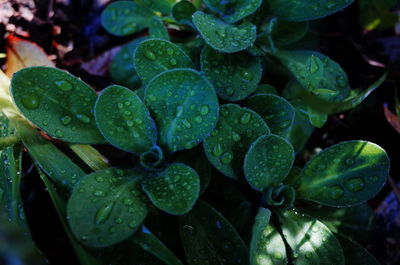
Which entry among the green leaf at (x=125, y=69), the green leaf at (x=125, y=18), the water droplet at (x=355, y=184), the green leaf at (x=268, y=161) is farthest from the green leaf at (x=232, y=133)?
the green leaf at (x=125, y=18)

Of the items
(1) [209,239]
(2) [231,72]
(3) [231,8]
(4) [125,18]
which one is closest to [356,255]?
(1) [209,239]

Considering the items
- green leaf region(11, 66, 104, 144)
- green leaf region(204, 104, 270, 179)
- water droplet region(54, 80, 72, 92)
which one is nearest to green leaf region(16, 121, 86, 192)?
green leaf region(11, 66, 104, 144)

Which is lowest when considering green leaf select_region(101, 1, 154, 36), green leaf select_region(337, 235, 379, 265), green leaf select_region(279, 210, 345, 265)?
green leaf select_region(337, 235, 379, 265)

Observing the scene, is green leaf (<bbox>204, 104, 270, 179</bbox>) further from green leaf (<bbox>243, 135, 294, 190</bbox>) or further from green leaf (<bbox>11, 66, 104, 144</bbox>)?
green leaf (<bbox>11, 66, 104, 144</bbox>)

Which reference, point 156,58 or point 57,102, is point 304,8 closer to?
point 156,58

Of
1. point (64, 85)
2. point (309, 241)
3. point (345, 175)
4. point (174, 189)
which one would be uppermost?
point (64, 85)

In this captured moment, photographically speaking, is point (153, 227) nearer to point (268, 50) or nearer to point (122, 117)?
point (122, 117)

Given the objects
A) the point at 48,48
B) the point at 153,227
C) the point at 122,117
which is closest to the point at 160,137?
the point at 122,117
